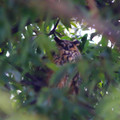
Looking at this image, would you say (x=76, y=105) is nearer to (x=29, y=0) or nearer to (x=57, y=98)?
(x=57, y=98)

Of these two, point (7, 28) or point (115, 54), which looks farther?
point (115, 54)

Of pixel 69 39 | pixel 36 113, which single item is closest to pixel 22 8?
pixel 36 113

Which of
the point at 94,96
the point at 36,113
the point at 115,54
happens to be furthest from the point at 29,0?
the point at 94,96

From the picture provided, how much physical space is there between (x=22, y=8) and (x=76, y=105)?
0.47 m

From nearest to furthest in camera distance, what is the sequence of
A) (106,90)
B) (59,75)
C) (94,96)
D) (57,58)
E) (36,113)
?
(36,113) < (59,75) < (57,58) < (106,90) < (94,96)

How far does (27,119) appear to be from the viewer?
3.50ft

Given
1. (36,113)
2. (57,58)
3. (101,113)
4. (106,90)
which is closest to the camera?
(36,113)

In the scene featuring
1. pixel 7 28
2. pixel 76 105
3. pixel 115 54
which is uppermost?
pixel 7 28

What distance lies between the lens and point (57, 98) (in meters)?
1.06

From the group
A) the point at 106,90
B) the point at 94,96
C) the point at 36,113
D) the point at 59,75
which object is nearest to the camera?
the point at 36,113

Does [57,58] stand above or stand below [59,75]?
below

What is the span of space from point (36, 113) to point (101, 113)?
1.32ft

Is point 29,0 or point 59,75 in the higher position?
point 29,0

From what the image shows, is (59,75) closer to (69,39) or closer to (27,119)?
(27,119)
